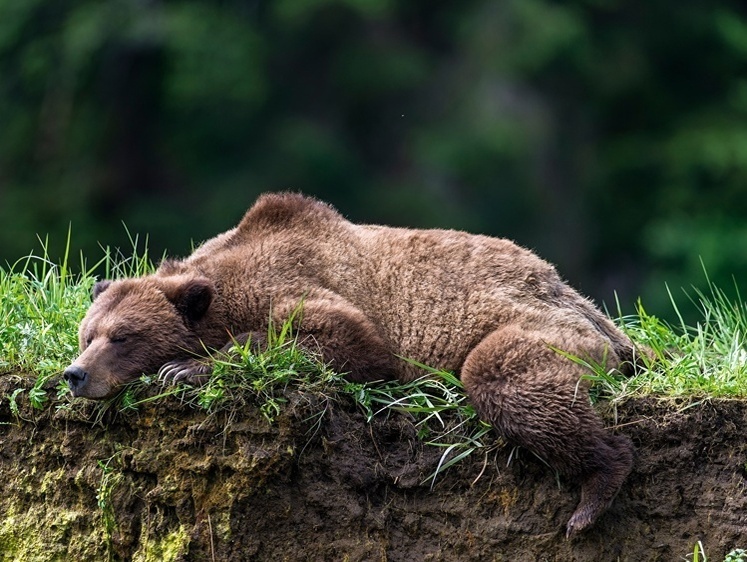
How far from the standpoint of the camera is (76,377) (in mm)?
5094

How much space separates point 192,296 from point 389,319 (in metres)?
0.93

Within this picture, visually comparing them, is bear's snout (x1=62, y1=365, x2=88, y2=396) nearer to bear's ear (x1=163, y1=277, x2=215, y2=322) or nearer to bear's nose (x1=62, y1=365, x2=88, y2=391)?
bear's nose (x1=62, y1=365, x2=88, y2=391)

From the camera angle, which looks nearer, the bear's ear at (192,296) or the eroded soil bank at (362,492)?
the eroded soil bank at (362,492)

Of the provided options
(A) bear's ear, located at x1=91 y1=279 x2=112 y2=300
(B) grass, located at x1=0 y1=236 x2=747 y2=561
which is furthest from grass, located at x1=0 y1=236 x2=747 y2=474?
(A) bear's ear, located at x1=91 y1=279 x2=112 y2=300

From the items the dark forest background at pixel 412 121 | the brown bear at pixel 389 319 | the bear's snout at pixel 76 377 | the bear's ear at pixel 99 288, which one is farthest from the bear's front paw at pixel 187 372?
the dark forest background at pixel 412 121

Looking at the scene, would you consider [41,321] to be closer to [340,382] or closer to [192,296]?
[192,296]

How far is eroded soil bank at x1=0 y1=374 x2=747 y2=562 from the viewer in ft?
16.5

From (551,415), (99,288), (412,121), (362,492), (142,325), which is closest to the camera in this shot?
(551,415)

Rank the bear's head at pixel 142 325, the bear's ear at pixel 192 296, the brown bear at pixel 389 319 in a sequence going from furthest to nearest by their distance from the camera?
the bear's ear at pixel 192 296 → the bear's head at pixel 142 325 → the brown bear at pixel 389 319

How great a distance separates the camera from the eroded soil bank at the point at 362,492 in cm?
503

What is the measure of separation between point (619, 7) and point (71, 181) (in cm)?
869

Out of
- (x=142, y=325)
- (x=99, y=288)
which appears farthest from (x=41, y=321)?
(x=142, y=325)

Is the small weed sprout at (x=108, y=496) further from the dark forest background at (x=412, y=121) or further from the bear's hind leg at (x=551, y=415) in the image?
the dark forest background at (x=412, y=121)

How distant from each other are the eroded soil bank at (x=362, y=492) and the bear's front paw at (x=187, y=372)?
0.11 m
